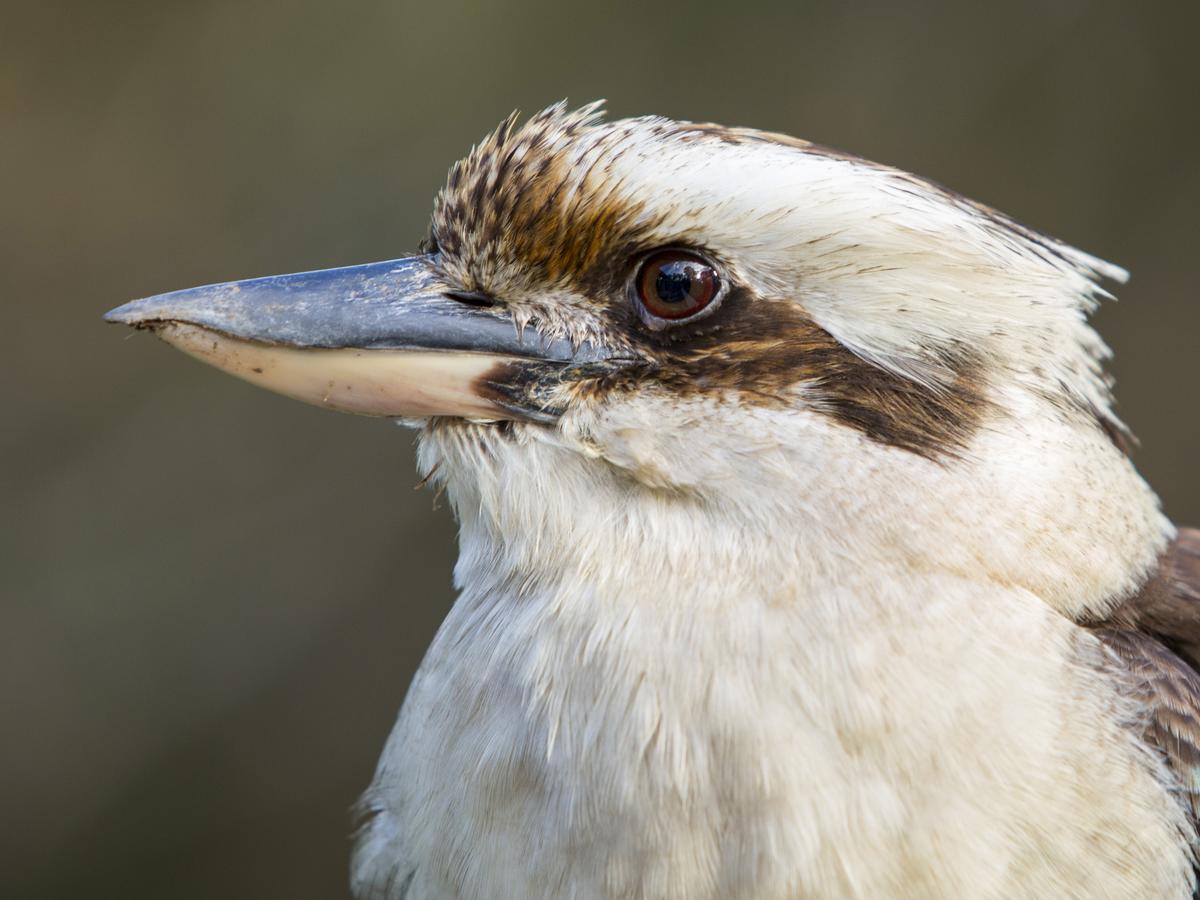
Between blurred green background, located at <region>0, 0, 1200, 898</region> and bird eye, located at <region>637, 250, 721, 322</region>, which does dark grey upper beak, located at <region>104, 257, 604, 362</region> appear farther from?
blurred green background, located at <region>0, 0, 1200, 898</region>

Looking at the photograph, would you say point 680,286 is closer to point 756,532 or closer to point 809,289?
point 809,289

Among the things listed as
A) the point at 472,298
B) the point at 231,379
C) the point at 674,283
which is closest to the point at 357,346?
the point at 472,298

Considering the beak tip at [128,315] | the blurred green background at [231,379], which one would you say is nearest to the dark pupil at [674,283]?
the beak tip at [128,315]

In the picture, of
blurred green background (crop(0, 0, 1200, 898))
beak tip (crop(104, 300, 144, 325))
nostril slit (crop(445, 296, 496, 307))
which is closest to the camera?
beak tip (crop(104, 300, 144, 325))

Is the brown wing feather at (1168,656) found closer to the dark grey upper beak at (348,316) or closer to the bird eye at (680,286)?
the bird eye at (680,286)

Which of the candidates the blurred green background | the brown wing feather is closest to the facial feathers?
the brown wing feather

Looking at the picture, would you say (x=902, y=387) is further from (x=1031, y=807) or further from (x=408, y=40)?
(x=408, y=40)

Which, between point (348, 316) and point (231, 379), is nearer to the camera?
point (348, 316)
